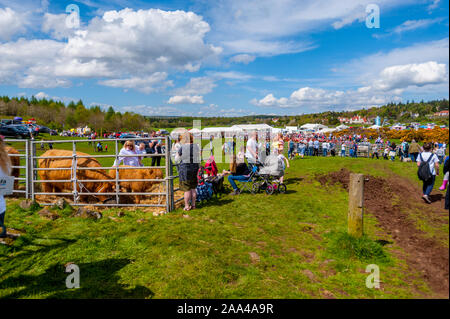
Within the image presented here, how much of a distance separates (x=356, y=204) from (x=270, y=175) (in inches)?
221

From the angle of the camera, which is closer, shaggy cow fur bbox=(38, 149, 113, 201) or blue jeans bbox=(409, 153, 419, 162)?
blue jeans bbox=(409, 153, 419, 162)

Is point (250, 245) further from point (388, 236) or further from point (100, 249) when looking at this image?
point (100, 249)

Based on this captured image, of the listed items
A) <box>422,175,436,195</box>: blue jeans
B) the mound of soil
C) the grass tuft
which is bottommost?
the grass tuft

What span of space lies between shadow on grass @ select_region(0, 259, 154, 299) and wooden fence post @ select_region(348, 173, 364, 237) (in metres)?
3.54

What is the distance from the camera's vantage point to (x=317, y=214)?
7359 mm

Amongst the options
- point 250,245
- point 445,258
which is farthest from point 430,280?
point 250,245

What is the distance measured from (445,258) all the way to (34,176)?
10427mm

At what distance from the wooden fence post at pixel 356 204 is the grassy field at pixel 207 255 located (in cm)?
26

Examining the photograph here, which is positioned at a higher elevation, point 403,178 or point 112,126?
point 112,126

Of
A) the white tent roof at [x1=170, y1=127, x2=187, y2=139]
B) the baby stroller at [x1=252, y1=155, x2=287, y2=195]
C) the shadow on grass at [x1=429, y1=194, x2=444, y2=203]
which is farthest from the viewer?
the baby stroller at [x1=252, y1=155, x2=287, y2=195]

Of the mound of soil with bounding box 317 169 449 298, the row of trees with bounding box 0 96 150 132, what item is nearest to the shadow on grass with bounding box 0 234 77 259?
the mound of soil with bounding box 317 169 449 298

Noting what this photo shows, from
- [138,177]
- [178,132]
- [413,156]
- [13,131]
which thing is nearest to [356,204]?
[413,156]

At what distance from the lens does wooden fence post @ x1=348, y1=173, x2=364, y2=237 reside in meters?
4.65

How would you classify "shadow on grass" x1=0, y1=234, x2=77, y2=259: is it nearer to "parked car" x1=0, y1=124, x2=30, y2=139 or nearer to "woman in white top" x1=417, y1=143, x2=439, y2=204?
"woman in white top" x1=417, y1=143, x2=439, y2=204
